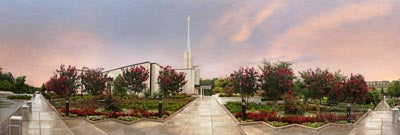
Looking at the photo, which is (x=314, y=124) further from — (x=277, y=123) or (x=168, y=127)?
(x=168, y=127)

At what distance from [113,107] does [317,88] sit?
12.5m

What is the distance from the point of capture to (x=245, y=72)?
65.8ft

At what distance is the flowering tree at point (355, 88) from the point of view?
17.1 metres

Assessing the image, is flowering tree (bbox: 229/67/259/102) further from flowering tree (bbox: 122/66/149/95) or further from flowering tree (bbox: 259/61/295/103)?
flowering tree (bbox: 122/66/149/95)

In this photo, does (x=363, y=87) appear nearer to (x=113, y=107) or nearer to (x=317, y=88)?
(x=317, y=88)

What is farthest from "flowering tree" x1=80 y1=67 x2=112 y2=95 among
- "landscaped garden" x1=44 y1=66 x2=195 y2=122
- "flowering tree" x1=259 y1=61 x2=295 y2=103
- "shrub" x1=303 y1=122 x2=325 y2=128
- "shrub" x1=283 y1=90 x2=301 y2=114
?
"shrub" x1=303 y1=122 x2=325 y2=128

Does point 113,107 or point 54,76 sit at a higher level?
point 54,76

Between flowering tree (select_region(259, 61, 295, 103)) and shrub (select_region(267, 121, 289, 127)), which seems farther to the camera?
flowering tree (select_region(259, 61, 295, 103))

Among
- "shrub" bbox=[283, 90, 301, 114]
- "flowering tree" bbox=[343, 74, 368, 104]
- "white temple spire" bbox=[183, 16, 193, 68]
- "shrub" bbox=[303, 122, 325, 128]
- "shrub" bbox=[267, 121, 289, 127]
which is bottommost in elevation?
"shrub" bbox=[303, 122, 325, 128]

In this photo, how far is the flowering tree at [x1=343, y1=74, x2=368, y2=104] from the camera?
17078mm

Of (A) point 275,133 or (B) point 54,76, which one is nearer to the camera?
(A) point 275,133

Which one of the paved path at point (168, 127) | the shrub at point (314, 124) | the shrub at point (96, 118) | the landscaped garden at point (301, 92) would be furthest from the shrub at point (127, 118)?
the shrub at point (314, 124)

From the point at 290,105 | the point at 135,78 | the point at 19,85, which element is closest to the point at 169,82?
the point at 135,78

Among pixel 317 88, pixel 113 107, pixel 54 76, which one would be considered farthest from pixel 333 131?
pixel 54 76
